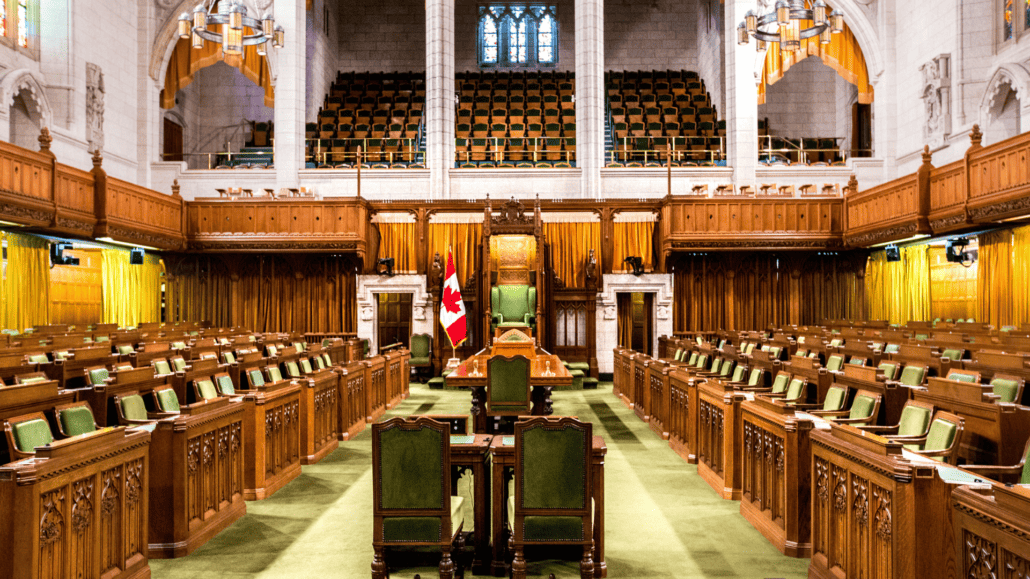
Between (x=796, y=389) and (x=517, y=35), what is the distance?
2157 cm

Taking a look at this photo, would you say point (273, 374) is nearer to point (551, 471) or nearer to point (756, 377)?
point (551, 471)

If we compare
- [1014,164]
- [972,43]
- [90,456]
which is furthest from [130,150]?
[972,43]

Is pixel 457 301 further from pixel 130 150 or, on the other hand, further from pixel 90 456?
pixel 130 150

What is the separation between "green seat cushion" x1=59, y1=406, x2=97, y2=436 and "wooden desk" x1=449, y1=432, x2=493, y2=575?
2.28m

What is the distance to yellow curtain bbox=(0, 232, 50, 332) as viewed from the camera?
11.5 meters

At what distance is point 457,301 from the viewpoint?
34.9 feet

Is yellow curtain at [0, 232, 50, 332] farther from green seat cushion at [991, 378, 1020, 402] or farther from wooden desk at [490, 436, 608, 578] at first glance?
green seat cushion at [991, 378, 1020, 402]

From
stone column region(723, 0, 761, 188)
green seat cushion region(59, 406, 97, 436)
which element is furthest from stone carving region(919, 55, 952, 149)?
green seat cushion region(59, 406, 97, 436)

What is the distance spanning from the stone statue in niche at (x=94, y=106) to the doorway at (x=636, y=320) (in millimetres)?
12322

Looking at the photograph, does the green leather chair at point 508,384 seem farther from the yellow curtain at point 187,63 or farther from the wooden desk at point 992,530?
the yellow curtain at point 187,63

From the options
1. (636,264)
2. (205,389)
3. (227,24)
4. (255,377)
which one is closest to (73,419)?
(205,389)

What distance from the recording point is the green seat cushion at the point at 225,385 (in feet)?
19.9

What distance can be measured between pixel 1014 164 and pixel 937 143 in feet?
20.5

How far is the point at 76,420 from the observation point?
163 inches
